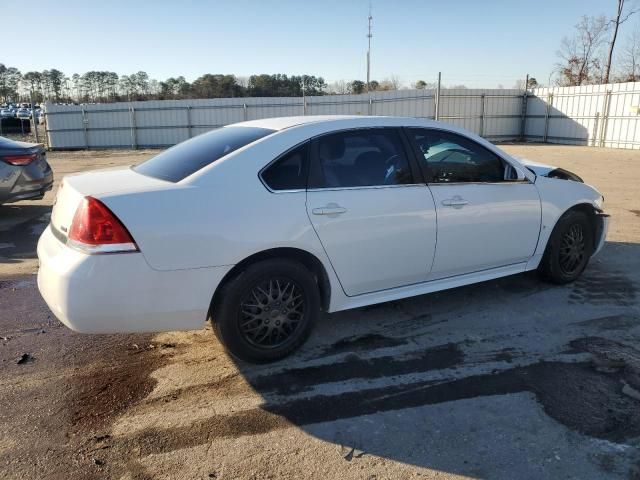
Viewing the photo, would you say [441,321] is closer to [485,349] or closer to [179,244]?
[485,349]

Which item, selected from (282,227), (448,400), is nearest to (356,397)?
(448,400)

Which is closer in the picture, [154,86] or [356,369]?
[356,369]

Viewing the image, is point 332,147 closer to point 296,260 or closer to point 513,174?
point 296,260

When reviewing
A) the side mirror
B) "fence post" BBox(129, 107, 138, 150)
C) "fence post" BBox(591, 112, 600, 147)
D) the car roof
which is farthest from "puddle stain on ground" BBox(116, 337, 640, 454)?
"fence post" BBox(129, 107, 138, 150)

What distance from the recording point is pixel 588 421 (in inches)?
120

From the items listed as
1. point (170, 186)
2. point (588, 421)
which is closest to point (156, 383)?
point (170, 186)

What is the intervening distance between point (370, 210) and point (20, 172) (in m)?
6.89

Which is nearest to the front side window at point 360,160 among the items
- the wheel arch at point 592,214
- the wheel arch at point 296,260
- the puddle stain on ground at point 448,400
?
the wheel arch at point 296,260

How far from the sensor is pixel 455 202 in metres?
4.25

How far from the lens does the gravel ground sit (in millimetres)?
2729

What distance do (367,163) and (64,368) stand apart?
102 inches

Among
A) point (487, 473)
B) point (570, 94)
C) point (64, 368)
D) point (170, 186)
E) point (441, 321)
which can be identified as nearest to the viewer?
point (487, 473)

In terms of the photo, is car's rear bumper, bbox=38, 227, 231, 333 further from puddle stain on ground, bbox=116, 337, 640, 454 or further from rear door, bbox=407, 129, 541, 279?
rear door, bbox=407, 129, 541, 279

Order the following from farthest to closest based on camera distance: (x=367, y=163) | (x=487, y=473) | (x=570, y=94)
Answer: (x=570, y=94) → (x=367, y=163) → (x=487, y=473)
